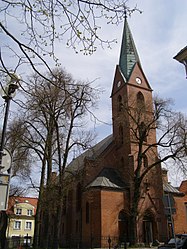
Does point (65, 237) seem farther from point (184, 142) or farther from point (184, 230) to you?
point (184, 142)

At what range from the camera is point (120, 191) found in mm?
→ 27109

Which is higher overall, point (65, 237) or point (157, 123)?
point (157, 123)

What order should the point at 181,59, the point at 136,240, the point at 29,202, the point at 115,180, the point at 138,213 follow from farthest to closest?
1. the point at 29,202
2. the point at 115,180
3. the point at 138,213
4. the point at 136,240
5. the point at 181,59

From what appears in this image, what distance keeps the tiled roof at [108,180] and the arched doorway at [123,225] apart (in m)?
2.59

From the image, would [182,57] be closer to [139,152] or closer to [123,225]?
[139,152]

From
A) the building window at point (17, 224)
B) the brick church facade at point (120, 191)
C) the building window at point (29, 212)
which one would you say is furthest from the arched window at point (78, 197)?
the building window at point (29, 212)

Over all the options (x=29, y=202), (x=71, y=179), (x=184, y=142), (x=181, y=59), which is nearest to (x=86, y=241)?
(x=71, y=179)

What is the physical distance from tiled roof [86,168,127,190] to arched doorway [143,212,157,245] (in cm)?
377

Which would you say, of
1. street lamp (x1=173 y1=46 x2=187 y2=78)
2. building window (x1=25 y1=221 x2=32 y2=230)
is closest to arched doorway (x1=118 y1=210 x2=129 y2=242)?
street lamp (x1=173 y1=46 x2=187 y2=78)

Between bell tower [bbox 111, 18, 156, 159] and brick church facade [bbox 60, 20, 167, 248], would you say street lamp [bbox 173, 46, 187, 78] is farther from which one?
bell tower [bbox 111, 18, 156, 159]

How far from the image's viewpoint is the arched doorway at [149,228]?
26669mm

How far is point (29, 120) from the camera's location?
2000 cm

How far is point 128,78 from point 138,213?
15616 mm

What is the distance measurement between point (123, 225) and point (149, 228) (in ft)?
9.26
